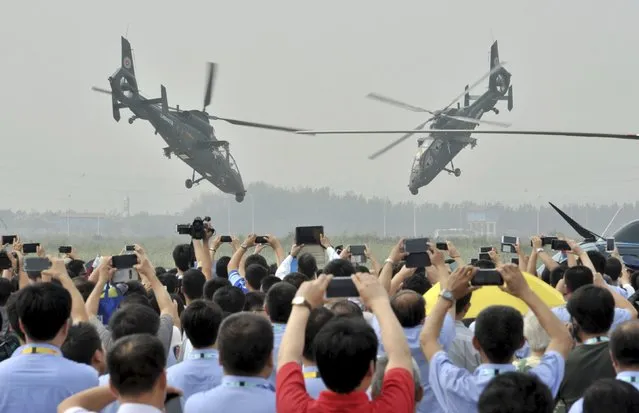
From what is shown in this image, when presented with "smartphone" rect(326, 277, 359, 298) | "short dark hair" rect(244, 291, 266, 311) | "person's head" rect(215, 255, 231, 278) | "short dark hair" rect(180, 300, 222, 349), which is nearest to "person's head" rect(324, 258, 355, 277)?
"short dark hair" rect(244, 291, 266, 311)

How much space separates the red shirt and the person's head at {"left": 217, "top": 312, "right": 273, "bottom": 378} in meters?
0.42

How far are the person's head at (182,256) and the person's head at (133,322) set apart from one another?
496 cm

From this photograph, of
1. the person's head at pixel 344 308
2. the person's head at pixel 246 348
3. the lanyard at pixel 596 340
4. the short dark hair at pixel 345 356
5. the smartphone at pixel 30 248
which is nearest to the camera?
the short dark hair at pixel 345 356

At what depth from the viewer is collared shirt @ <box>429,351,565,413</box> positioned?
403 centimetres

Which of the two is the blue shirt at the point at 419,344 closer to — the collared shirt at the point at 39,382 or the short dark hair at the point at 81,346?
the short dark hair at the point at 81,346

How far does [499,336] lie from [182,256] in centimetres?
632

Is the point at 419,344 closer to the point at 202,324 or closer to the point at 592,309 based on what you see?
the point at 592,309

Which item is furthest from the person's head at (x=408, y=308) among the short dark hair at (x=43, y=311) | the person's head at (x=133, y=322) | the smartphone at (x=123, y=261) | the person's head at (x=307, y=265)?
the person's head at (x=307, y=265)

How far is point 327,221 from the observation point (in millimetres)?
70938

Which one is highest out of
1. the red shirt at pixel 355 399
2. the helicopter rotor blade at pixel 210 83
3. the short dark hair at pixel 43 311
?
the helicopter rotor blade at pixel 210 83

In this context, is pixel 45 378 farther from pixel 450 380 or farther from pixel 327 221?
pixel 327 221

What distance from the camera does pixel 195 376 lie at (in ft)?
15.5

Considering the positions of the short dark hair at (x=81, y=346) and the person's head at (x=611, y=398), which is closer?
the person's head at (x=611, y=398)

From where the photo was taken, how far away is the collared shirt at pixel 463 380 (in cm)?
403
